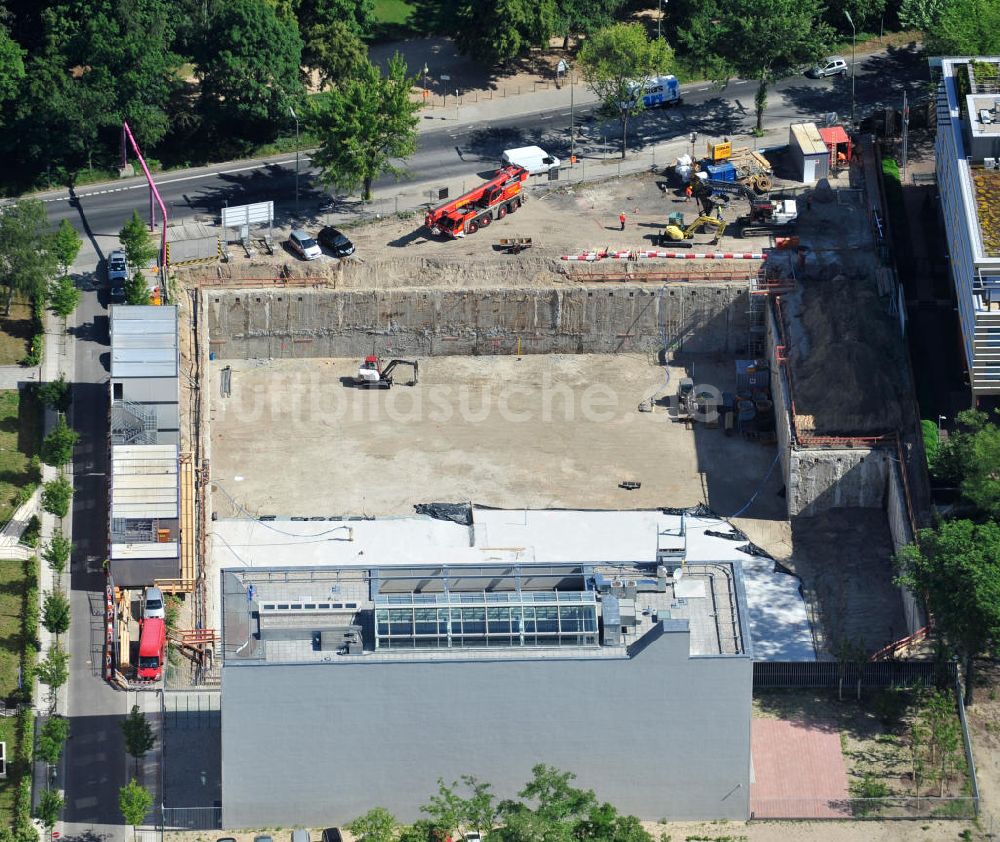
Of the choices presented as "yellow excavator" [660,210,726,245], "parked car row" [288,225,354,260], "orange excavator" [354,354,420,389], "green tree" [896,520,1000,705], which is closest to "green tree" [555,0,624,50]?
"yellow excavator" [660,210,726,245]

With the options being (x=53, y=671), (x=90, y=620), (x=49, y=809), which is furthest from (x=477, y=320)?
(x=49, y=809)

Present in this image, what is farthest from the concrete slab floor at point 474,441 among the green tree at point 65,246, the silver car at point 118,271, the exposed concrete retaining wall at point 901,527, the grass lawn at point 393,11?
the grass lawn at point 393,11

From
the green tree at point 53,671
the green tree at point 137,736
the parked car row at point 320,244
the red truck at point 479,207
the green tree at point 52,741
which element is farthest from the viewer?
the red truck at point 479,207

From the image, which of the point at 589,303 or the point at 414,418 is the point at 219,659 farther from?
the point at 589,303

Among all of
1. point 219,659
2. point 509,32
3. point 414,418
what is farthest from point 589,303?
point 219,659

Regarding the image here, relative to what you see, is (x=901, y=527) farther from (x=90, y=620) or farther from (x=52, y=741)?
(x=52, y=741)

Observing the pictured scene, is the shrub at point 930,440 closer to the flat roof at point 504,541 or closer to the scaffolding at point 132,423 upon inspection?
the flat roof at point 504,541

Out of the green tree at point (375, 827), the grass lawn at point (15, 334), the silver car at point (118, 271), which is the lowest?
the green tree at point (375, 827)
